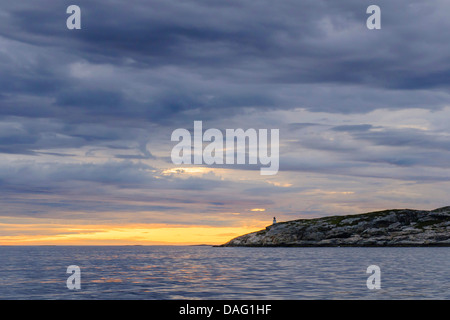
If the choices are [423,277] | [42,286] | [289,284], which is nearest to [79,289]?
[42,286]

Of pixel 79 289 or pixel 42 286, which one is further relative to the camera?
pixel 42 286

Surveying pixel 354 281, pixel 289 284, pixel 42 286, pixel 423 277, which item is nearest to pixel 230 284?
pixel 289 284
